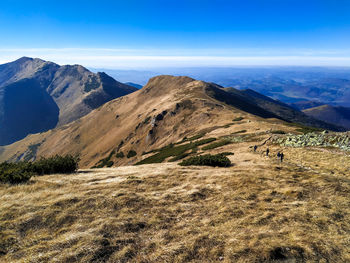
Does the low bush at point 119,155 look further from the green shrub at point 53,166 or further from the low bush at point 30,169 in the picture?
the low bush at point 30,169

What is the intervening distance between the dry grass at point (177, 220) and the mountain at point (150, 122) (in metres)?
35.1

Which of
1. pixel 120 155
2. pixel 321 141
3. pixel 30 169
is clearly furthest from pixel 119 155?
pixel 321 141

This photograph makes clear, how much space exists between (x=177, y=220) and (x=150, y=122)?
261 ft

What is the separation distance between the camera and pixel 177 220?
10.1 meters

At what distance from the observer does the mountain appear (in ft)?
220

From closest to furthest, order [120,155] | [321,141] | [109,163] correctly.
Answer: [321,141] < [109,163] < [120,155]

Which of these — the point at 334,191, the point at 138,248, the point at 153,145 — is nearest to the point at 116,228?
the point at 138,248

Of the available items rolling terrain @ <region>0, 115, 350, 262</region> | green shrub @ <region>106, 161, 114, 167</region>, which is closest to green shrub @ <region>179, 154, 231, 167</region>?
rolling terrain @ <region>0, 115, 350, 262</region>

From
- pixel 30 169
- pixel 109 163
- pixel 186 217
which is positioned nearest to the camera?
pixel 186 217

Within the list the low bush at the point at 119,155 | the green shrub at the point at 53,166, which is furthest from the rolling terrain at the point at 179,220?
the low bush at the point at 119,155

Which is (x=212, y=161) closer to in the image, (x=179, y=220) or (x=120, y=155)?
(x=179, y=220)

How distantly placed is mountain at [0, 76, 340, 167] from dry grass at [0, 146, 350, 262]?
35.1 meters

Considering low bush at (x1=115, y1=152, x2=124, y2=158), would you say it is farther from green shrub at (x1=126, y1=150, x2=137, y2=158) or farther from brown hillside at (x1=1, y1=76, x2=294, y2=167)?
green shrub at (x1=126, y1=150, x2=137, y2=158)

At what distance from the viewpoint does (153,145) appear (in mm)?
72062
